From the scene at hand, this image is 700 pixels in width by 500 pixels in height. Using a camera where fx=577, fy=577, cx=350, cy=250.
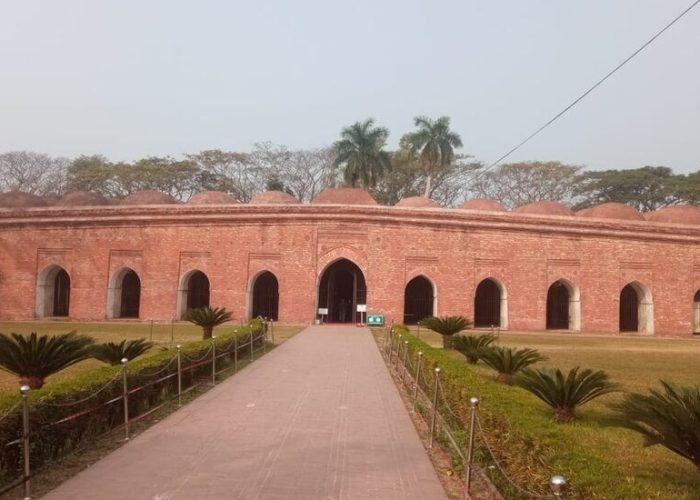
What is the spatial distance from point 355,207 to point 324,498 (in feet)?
66.8

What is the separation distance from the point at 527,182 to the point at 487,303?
19.6 m

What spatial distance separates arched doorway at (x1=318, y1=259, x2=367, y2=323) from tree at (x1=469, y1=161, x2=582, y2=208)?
17.9 meters

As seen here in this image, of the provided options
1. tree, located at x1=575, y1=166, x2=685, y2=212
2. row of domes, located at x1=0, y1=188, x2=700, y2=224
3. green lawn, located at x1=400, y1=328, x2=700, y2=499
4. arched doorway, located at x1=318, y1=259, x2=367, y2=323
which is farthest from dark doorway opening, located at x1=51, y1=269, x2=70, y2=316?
tree, located at x1=575, y1=166, x2=685, y2=212

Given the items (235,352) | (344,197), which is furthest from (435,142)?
(235,352)

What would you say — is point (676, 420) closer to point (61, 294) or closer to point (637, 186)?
point (61, 294)

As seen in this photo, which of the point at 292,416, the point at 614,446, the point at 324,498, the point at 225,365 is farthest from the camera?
the point at 225,365

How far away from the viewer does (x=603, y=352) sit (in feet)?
53.6

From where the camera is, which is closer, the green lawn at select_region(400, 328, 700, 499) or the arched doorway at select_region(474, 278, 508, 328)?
the green lawn at select_region(400, 328, 700, 499)

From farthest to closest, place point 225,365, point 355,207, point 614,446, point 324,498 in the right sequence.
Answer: point 355,207, point 225,365, point 614,446, point 324,498

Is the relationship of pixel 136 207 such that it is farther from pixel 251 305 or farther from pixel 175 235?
pixel 251 305

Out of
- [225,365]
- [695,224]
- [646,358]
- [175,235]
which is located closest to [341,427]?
[225,365]

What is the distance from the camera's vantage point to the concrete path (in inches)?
178

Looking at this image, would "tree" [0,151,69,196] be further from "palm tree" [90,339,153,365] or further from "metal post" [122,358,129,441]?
"metal post" [122,358,129,441]

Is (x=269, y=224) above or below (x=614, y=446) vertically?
above
